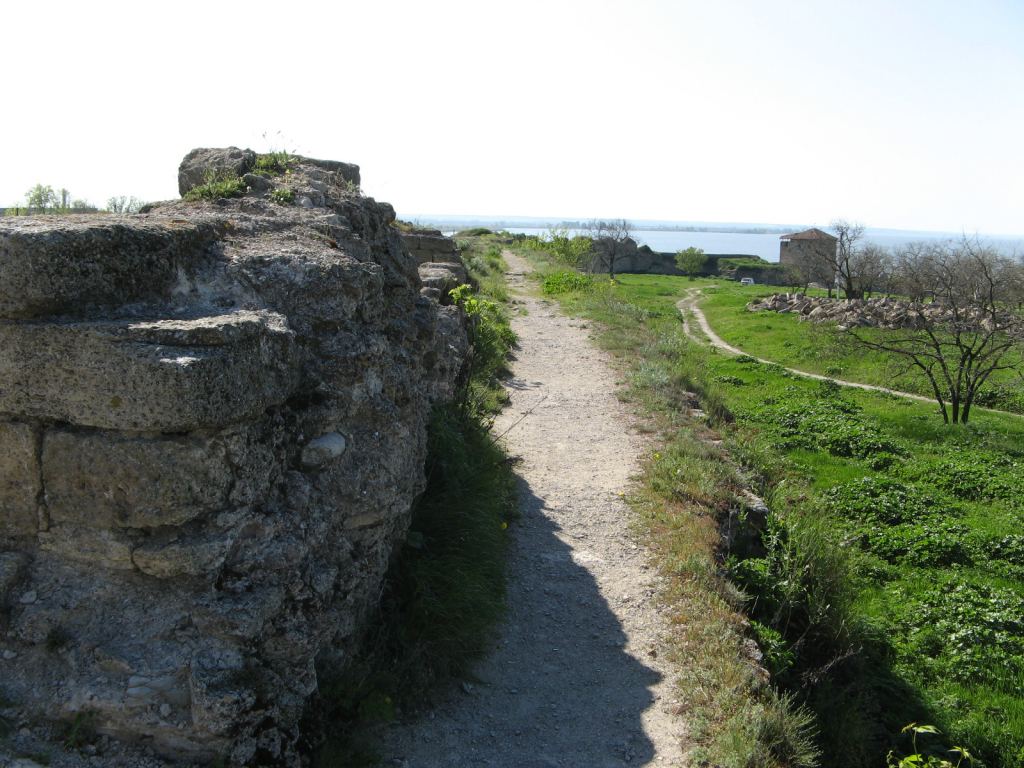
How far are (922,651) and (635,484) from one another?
3.29m

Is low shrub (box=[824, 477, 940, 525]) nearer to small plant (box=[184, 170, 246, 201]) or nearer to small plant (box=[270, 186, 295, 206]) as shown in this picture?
small plant (box=[270, 186, 295, 206])

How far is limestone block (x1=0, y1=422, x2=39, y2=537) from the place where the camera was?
3533 millimetres

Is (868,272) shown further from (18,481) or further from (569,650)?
(18,481)

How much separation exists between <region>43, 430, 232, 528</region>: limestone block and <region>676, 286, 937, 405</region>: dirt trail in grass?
20.2 metres

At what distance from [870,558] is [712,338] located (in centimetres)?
2210

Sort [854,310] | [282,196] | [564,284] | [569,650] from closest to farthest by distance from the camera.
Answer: [569,650] < [282,196] < [564,284] < [854,310]

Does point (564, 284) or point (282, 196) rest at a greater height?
point (282, 196)

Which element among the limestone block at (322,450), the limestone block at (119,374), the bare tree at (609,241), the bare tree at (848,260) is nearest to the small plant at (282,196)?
the limestone block at (322,450)

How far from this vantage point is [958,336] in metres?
17.9

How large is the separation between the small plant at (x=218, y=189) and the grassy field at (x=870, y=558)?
4626 millimetres

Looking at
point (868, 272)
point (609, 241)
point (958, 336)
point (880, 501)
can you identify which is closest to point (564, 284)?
point (958, 336)

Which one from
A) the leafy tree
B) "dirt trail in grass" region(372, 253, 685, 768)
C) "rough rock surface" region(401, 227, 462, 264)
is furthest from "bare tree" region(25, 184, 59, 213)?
the leafy tree

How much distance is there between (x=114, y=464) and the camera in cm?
346

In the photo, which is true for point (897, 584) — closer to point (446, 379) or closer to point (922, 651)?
point (922, 651)
